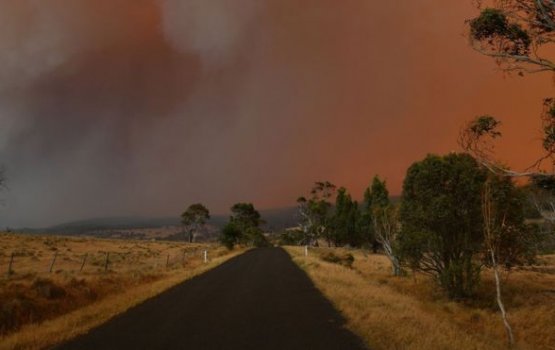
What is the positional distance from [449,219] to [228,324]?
14.9m

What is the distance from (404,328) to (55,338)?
8.80 meters

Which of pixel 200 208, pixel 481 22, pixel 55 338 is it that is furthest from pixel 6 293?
pixel 200 208

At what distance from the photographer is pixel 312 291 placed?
63.2 ft

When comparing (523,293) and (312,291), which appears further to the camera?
(523,293)

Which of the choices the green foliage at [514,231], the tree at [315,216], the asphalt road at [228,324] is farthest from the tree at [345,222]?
the asphalt road at [228,324]

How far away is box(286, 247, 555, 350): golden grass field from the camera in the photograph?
10.8m

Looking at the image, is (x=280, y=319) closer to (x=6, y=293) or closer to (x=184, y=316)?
(x=184, y=316)

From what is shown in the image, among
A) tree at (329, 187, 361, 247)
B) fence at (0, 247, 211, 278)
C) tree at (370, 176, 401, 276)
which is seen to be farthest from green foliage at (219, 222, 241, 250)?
tree at (370, 176, 401, 276)

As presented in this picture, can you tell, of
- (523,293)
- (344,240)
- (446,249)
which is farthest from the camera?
(344,240)

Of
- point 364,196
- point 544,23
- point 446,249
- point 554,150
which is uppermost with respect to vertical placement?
point 364,196

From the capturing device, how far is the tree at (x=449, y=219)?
22.8 metres

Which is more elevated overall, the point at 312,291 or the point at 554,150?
the point at 554,150

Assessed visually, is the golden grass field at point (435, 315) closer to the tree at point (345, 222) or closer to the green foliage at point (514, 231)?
the green foliage at point (514, 231)

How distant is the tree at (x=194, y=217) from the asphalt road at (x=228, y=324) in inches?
5040
